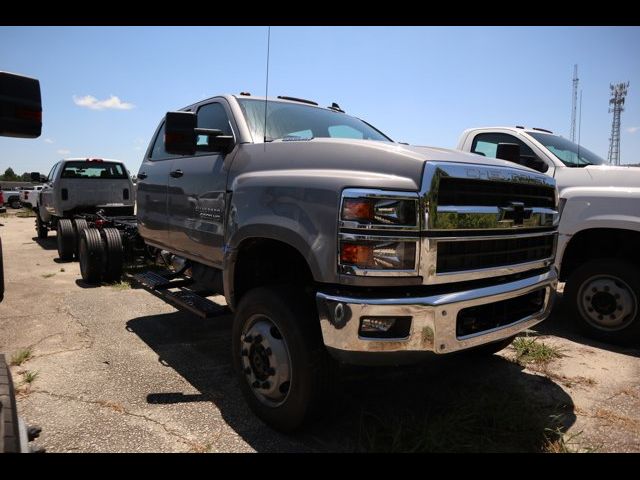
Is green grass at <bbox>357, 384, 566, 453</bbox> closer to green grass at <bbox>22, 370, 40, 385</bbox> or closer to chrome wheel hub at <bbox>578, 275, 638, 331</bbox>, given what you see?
chrome wheel hub at <bbox>578, 275, 638, 331</bbox>

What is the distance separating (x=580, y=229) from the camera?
14.5ft

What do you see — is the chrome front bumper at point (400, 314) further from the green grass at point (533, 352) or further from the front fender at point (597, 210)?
the front fender at point (597, 210)

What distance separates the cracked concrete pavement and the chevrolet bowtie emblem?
49.0 inches

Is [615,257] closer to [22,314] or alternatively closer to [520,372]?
[520,372]

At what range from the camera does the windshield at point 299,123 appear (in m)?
3.46

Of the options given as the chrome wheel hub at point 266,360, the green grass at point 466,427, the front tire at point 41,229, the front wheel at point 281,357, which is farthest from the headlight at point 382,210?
the front tire at point 41,229

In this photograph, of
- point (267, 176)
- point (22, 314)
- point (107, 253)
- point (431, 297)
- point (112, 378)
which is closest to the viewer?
point (431, 297)

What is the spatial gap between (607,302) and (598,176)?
128 cm

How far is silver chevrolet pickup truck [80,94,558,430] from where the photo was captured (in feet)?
7.22

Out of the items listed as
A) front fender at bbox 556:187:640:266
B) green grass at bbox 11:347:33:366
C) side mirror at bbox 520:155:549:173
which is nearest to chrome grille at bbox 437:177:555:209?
front fender at bbox 556:187:640:266

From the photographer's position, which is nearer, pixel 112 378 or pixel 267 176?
pixel 267 176

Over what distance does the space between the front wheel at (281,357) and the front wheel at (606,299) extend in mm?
3169
